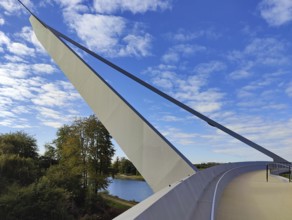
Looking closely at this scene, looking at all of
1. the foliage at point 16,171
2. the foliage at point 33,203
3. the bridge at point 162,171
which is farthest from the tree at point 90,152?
the bridge at point 162,171

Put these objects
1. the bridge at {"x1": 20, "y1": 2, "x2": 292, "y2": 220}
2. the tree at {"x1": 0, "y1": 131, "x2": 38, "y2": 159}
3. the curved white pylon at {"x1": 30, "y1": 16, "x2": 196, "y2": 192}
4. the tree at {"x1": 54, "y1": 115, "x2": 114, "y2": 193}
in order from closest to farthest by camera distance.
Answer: the bridge at {"x1": 20, "y1": 2, "x2": 292, "y2": 220} < the curved white pylon at {"x1": 30, "y1": 16, "x2": 196, "y2": 192} < the tree at {"x1": 0, "y1": 131, "x2": 38, "y2": 159} < the tree at {"x1": 54, "y1": 115, "x2": 114, "y2": 193}

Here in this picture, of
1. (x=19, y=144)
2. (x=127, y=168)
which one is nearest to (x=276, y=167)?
(x=19, y=144)

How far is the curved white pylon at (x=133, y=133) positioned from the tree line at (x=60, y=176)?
1162 cm

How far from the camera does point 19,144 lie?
49.4m

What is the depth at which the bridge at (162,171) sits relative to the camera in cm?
615

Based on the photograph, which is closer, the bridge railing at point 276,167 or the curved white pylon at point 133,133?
the curved white pylon at point 133,133

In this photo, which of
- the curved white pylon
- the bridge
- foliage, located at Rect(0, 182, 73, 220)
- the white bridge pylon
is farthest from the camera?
foliage, located at Rect(0, 182, 73, 220)

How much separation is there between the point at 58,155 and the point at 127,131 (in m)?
51.5

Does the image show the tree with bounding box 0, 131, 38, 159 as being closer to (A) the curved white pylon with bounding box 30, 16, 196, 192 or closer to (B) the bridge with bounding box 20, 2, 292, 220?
(B) the bridge with bounding box 20, 2, 292, 220

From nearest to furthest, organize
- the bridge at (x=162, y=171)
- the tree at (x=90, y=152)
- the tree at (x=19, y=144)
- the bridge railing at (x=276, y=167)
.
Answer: the bridge at (x=162, y=171) → the bridge railing at (x=276, y=167) → the tree at (x=19, y=144) → the tree at (x=90, y=152)

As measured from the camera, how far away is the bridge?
6150 mm

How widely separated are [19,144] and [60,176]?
12848 millimetres

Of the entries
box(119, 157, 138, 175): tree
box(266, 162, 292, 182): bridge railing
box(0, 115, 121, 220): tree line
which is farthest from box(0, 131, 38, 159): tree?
box(119, 157, 138, 175): tree

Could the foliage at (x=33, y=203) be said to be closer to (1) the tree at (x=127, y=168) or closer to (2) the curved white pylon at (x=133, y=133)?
(2) the curved white pylon at (x=133, y=133)
